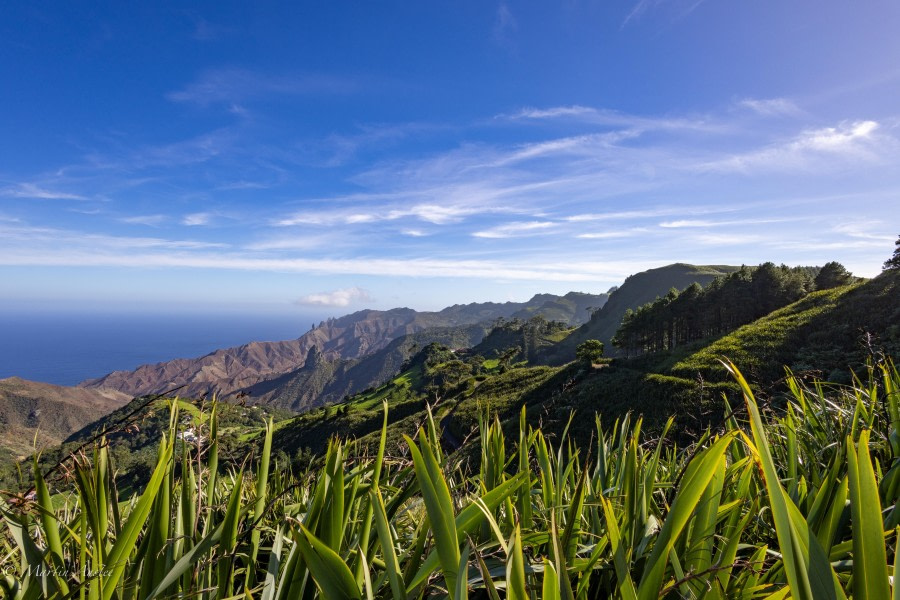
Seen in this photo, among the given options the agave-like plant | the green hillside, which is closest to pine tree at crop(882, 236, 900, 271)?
the agave-like plant

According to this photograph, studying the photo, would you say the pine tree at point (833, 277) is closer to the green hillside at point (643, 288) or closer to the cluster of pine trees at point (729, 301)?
the cluster of pine trees at point (729, 301)

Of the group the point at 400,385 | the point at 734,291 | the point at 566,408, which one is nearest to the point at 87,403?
the point at 400,385

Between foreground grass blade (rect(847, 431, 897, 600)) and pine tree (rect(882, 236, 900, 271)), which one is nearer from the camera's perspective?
foreground grass blade (rect(847, 431, 897, 600))

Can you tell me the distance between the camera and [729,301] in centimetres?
4238

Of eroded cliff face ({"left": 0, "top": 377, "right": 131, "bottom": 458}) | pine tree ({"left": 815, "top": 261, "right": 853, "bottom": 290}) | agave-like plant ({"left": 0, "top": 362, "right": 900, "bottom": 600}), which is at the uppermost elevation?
pine tree ({"left": 815, "top": 261, "right": 853, "bottom": 290})

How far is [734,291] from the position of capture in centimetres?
4228

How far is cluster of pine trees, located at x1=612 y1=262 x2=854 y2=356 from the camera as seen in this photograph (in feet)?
133

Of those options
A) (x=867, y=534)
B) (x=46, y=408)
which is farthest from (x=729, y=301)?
(x=46, y=408)

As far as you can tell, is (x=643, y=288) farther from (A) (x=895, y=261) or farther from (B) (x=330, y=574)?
(B) (x=330, y=574)

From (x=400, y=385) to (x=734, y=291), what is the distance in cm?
6572

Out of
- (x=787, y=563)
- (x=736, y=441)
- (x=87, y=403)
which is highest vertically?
(x=787, y=563)

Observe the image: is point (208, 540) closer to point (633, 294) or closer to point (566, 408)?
point (566, 408)

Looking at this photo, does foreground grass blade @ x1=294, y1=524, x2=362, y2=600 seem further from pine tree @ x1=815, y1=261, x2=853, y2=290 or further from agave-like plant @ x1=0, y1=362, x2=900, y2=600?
pine tree @ x1=815, y1=261, x2=853, y2=290

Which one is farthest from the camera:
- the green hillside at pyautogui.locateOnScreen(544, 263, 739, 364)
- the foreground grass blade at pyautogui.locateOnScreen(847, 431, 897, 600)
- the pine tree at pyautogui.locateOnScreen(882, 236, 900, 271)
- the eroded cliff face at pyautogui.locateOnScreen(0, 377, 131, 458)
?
the eroded cliff face at pyautogui.locateOnScreen(0, 377, 131, 458)
